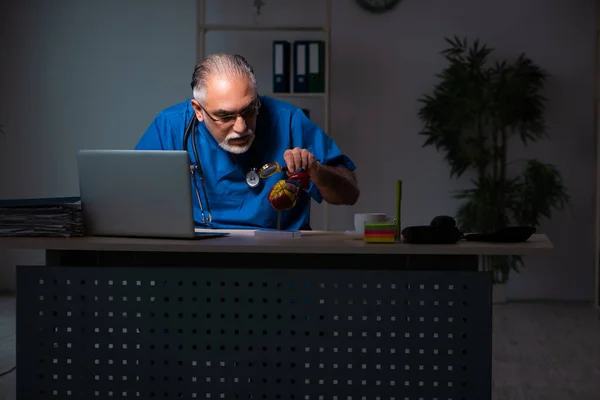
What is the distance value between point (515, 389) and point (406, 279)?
4.60ft

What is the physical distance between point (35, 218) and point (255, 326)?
608 mm

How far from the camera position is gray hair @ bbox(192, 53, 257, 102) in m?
2.51

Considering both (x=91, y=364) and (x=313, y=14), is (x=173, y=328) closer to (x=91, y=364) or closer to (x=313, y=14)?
(x=91, y=364)

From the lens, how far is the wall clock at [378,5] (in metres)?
4.85

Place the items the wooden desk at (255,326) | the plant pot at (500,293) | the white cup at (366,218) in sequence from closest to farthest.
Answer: the wooden desk at (255,326) < the white cup at (366,218) < the plant pot at (500,293)

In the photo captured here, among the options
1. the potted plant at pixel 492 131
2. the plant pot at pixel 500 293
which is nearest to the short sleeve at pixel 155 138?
the potted plant at pixel 492 131

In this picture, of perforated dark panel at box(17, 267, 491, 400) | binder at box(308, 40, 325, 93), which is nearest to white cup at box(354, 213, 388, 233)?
perforated dark panel at box(17, 267, 491, 400)

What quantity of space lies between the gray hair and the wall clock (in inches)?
97.5

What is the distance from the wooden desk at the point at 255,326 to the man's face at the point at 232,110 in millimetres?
652

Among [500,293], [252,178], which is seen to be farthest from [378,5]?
[252,178]

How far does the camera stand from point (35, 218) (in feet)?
6.37

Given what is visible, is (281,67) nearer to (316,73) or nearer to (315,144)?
(316,73)

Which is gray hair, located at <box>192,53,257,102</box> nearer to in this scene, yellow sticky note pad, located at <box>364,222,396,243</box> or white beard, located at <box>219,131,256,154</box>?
white beard, located at <box>219,131,256,154</box>

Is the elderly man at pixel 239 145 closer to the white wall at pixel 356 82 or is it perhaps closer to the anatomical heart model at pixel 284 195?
the anatomical heart model at pixel 284 195
